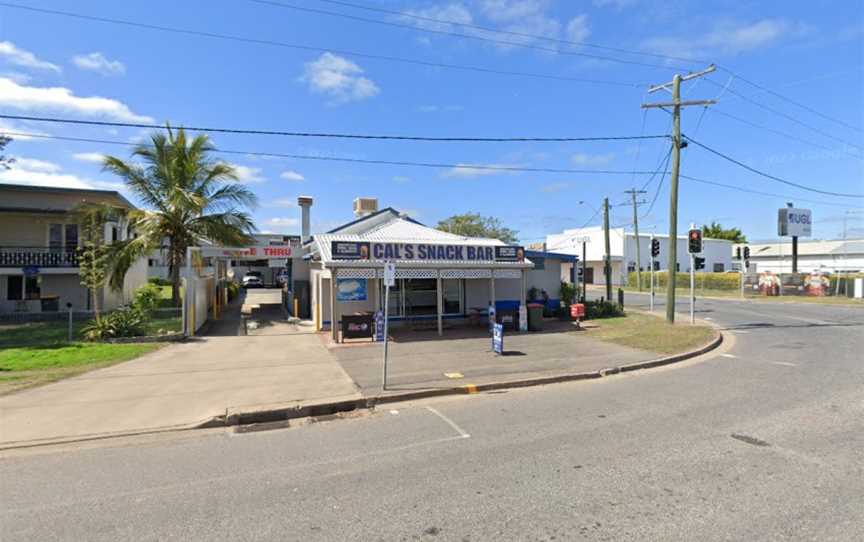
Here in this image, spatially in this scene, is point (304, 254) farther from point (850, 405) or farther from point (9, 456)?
point (850, 405)

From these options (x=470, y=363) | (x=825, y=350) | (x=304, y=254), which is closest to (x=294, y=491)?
(x=470, y=363)

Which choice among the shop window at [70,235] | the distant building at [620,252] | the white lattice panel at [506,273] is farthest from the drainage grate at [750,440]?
the distant building at [620,252]

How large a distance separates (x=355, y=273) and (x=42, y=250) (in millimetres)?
17353

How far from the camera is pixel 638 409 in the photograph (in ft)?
23.3

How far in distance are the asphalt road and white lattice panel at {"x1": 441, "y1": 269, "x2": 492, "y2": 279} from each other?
8434 millimetres

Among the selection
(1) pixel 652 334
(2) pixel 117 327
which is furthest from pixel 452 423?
(2) pixel 117 327

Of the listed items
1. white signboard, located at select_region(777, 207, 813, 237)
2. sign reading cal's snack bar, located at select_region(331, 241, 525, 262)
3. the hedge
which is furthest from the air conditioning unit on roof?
white signboard, located at select_region(777, 207, 813, 237)

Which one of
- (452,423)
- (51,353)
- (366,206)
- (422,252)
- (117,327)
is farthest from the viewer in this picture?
(366,206)

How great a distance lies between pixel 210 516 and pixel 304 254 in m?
15.5

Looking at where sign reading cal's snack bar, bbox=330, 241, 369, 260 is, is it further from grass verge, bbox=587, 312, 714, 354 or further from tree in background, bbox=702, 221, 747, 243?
tree in background, bbox=702, 221, 747, 243

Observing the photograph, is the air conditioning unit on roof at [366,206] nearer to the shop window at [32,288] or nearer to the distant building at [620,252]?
the shop window at [32,288]

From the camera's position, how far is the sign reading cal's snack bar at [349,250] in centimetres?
1471

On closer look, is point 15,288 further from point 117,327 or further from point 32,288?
point 117,327

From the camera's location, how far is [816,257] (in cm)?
5978
